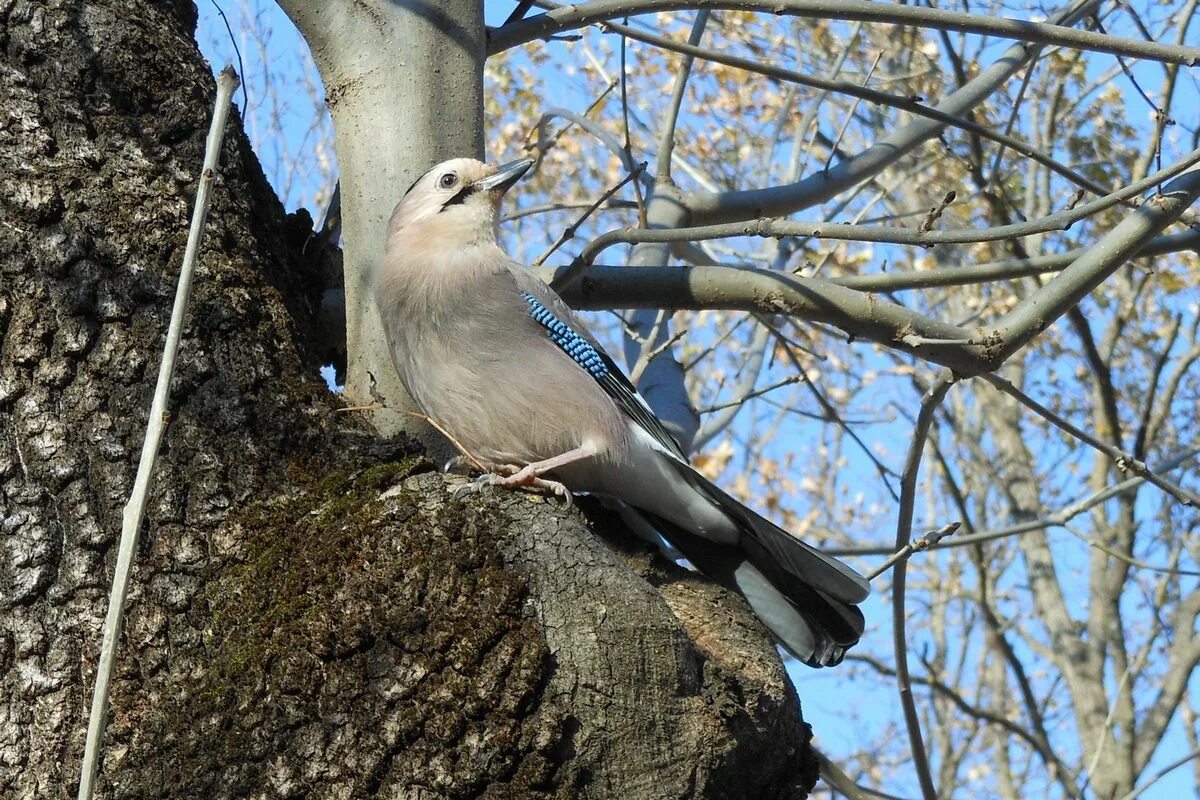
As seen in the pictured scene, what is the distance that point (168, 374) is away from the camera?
1974 mm

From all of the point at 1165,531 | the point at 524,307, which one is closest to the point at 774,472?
the point at 1165,531

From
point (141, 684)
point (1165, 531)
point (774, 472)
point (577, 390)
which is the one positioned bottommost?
point (141, 684)

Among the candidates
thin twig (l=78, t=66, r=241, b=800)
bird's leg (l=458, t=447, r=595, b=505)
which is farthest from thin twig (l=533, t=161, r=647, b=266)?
thin twig (l=78, t=66, r=241, b=800)

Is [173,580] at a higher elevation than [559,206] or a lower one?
lower

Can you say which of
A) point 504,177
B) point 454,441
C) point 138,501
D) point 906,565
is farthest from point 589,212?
point 138,501

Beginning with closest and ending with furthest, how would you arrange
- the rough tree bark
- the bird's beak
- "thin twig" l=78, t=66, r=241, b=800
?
"thin twig" l=78, t=66, r=241, b=800
the rough tree bark
the bird's beak

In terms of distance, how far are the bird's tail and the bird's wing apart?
35cm

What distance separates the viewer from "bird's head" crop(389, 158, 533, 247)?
12.4ft

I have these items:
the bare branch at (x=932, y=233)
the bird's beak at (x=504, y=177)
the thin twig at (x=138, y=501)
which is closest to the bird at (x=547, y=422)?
the bird's beak at (x=504, y=177)

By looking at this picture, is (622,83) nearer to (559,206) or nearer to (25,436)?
(559,206)

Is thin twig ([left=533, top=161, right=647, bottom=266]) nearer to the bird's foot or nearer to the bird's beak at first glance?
→ the bird's beak

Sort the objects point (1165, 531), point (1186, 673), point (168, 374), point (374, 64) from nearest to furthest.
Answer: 1. point (168, 374)
2. point (374, 64)
3. point (1186, 673)
4. point (1165, 531)

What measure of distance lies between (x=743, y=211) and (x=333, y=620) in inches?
109

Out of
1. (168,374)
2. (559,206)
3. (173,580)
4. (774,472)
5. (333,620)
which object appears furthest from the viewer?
(774,472)
